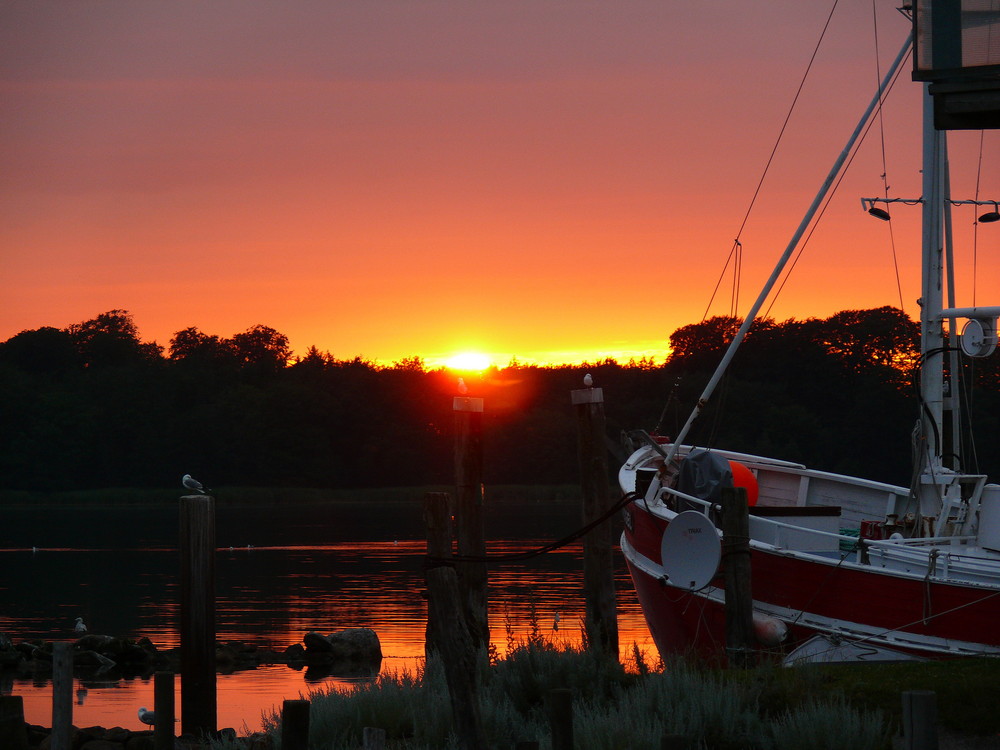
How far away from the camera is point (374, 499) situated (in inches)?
4505

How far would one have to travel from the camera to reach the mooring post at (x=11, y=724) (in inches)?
499

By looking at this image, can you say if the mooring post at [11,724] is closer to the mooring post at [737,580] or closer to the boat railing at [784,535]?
the mooring post at [737,580]

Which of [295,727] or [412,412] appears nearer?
[295,727]

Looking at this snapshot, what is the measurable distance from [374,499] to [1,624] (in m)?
84.1

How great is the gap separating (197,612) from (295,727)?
3708 millimetres

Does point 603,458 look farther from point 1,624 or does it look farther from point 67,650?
point 1,624

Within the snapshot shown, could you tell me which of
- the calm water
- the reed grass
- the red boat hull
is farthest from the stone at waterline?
the reed grass

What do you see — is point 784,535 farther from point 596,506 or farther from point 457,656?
point 457,656

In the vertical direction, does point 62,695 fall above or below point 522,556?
below

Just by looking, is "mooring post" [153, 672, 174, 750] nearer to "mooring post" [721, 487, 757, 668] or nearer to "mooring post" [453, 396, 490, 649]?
"mooring post" [453, 396, 490, 649]

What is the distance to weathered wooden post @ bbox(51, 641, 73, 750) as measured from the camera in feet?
42.7

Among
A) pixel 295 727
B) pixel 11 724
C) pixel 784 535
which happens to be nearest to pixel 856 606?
pixel 784 535

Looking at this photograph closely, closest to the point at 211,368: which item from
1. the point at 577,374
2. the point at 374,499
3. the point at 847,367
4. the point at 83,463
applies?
the point at 83,463

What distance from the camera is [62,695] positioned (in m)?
13.1
